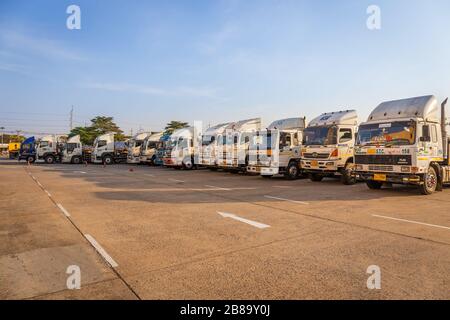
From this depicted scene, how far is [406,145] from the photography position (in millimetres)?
10766

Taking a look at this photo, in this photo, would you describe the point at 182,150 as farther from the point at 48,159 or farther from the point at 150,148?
the point at 48,159

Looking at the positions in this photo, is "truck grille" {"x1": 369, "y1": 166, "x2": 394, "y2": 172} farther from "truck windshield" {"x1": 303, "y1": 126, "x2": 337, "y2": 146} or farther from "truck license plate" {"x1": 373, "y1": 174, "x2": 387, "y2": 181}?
"truck windshield" {"x1": 303, "y1": 126, "x2": 337, "y2": 146}

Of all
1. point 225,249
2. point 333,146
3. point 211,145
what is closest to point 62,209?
point 225,249

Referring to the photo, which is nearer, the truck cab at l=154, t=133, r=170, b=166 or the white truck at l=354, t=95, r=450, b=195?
the white truck at l=354, t=95, r=450, b=195

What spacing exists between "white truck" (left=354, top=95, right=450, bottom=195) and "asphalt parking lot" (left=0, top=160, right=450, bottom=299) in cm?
191

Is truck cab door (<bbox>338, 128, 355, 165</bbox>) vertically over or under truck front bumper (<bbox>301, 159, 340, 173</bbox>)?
over

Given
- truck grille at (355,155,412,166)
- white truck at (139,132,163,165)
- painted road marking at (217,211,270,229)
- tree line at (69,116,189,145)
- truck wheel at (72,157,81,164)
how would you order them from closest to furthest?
painted road marking at (217,211,270,229) < truck grille at (355,155,412,166) < white truck at (139,132,163,165) < truck wheel at (72,157,81,164) < tree line at (69,116,189,145)

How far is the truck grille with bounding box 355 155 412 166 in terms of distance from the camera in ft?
35.1

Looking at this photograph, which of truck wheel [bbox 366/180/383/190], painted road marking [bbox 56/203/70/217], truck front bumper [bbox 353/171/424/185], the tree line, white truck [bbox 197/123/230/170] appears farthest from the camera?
the tree line

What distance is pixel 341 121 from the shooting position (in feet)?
47.6

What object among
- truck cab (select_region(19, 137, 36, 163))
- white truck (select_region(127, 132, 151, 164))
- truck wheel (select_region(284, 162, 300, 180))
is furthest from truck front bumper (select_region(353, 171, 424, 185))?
truck cab (select_region(19, 137, 36, 163))

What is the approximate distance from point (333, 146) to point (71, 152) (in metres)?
29.8
